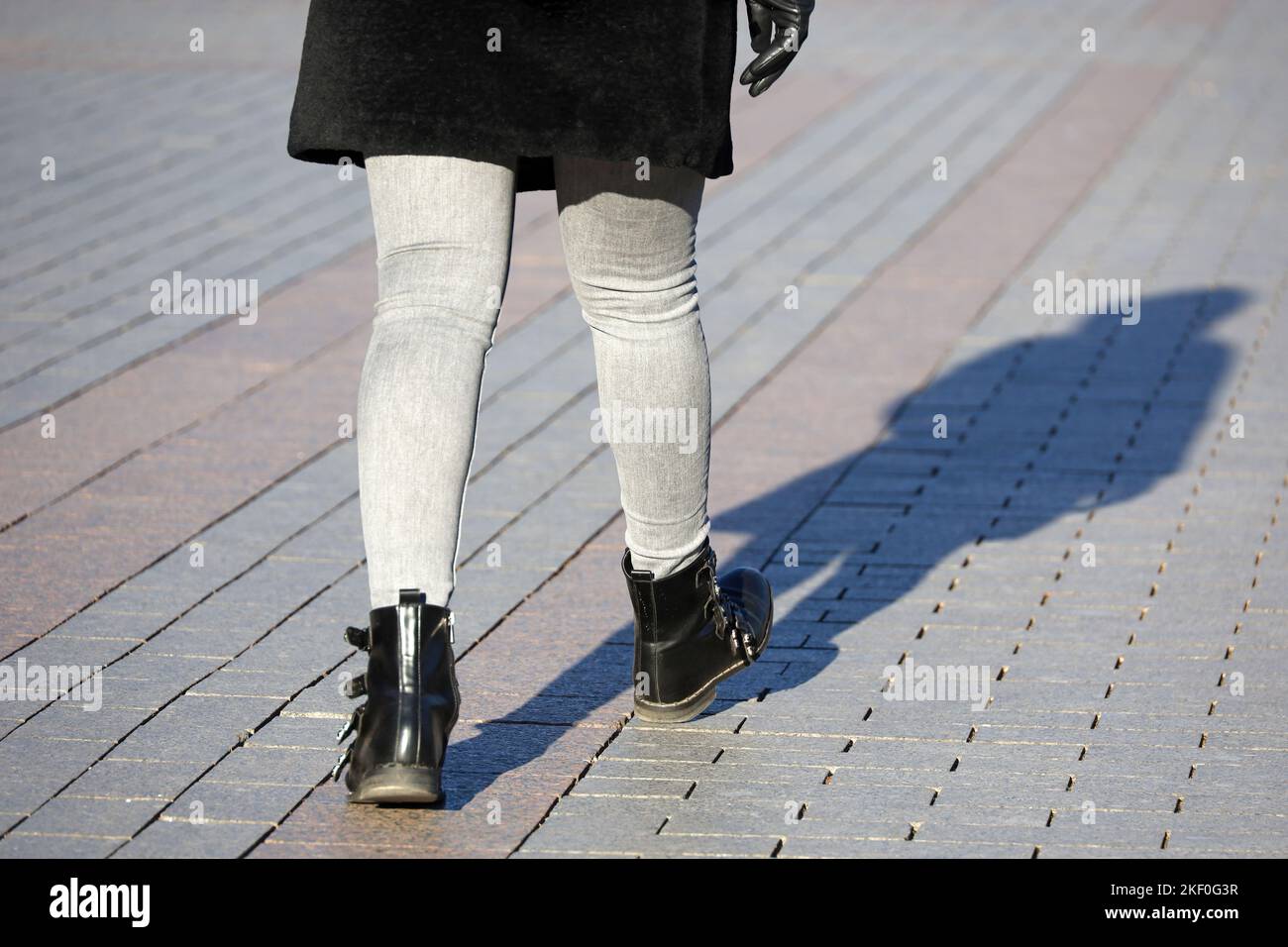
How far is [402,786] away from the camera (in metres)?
2.67

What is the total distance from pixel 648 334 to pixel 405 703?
701 mm

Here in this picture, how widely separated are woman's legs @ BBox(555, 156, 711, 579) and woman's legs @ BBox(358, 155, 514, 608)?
8.0 inches

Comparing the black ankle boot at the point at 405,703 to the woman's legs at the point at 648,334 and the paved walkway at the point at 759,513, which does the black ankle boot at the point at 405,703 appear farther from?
the woman's legs at the point at 648,334

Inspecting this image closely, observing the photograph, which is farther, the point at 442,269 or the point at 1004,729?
the point at 1004,729

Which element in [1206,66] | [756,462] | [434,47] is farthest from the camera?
[1206,66]

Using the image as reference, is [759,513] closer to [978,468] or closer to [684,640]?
[978,468]

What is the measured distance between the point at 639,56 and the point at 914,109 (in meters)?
7.24

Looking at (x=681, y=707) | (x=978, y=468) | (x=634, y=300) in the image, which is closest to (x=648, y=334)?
(x=634, y=300)

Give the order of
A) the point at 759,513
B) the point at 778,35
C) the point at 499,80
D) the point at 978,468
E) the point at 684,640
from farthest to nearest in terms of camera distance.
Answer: the point at 978,468, the point at 759,513, the point at 684,640, the point at 778,35, the point at 499,80

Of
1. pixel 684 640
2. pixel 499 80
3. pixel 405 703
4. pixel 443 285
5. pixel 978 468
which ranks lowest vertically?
pixel 978 468

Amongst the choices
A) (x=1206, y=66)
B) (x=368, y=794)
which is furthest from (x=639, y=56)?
(x=1206, y=66)

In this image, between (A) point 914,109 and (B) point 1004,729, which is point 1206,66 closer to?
(A) point 914,109

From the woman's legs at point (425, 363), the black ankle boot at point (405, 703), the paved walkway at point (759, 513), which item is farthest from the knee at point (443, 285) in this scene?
the paved walkway at point (759, 513)

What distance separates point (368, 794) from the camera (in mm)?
2697
